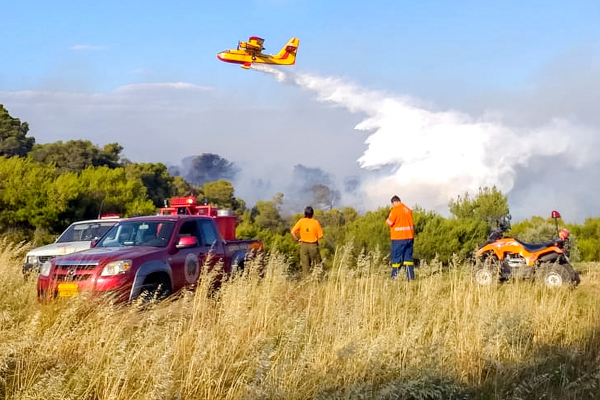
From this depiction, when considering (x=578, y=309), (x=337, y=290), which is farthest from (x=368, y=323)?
(x=578, y=309)

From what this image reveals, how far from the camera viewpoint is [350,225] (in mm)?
28453

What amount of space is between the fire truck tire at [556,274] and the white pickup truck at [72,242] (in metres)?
8.55

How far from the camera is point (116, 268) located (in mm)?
8750

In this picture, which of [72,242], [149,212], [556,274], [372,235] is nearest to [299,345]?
[556,274]

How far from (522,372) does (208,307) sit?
336 centimetres

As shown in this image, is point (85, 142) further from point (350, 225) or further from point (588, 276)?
point (588, 276)

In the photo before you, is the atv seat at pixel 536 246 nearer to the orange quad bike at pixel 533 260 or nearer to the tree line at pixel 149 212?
the orange quad bike at pixel 533 260

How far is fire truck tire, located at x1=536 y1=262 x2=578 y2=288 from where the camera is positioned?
41.9 ft

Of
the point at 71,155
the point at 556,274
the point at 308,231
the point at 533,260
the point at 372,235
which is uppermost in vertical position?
the point at 71,155

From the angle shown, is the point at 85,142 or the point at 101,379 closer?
the point at 101,379

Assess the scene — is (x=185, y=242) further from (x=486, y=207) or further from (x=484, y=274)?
(x=486, y=207)

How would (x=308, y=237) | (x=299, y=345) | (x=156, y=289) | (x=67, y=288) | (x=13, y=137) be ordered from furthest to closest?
(x=13, y=137), (x=308, y=237), (x=156, y=289), (x=67, y=288), (x=299, y=345)

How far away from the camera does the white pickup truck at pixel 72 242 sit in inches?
499

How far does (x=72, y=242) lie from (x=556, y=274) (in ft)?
31.5
